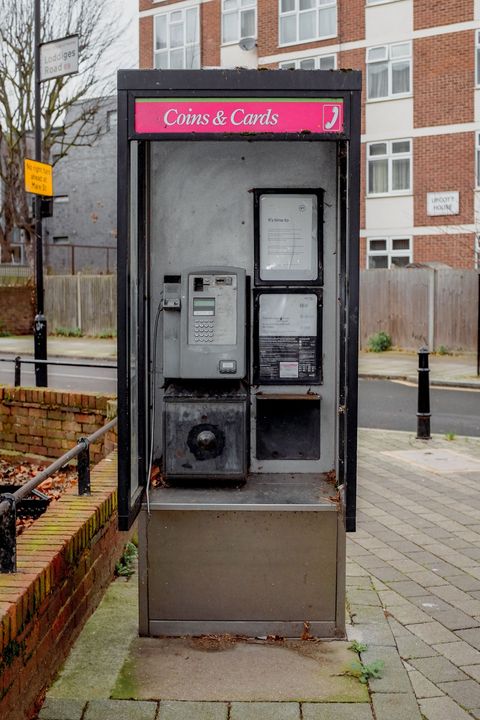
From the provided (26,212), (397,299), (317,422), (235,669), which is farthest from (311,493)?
(26,212)

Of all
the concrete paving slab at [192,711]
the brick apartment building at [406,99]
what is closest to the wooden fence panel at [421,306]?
the brick apartment building at [406,99]

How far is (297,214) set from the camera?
478 cm

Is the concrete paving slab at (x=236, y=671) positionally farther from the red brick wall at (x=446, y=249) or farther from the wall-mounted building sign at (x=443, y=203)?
the wall-mounted building sign at (x=443, y=203)

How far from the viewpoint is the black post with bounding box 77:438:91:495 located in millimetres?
4875

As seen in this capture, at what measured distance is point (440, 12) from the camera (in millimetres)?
26547

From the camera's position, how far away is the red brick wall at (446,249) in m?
26.3

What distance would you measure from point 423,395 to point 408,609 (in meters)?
5.56

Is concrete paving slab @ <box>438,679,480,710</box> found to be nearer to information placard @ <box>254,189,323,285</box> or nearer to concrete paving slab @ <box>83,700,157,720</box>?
concrete paving slab @ <box>83,700,157,720</box>

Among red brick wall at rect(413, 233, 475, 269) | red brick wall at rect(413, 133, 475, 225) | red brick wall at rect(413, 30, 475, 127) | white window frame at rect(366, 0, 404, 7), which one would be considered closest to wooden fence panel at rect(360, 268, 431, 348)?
red brick wall at rect(413, 233, 475, 269)

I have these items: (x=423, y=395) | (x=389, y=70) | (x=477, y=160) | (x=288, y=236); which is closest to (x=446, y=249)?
(x=477, y=160)

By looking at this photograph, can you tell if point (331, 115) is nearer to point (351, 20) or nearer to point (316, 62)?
point (351, 20)

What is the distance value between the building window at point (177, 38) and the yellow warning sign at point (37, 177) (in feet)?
65.0

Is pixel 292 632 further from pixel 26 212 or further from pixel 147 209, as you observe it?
pixel 26 212

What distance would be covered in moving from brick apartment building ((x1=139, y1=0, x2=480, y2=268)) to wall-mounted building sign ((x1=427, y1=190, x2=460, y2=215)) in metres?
0.03
